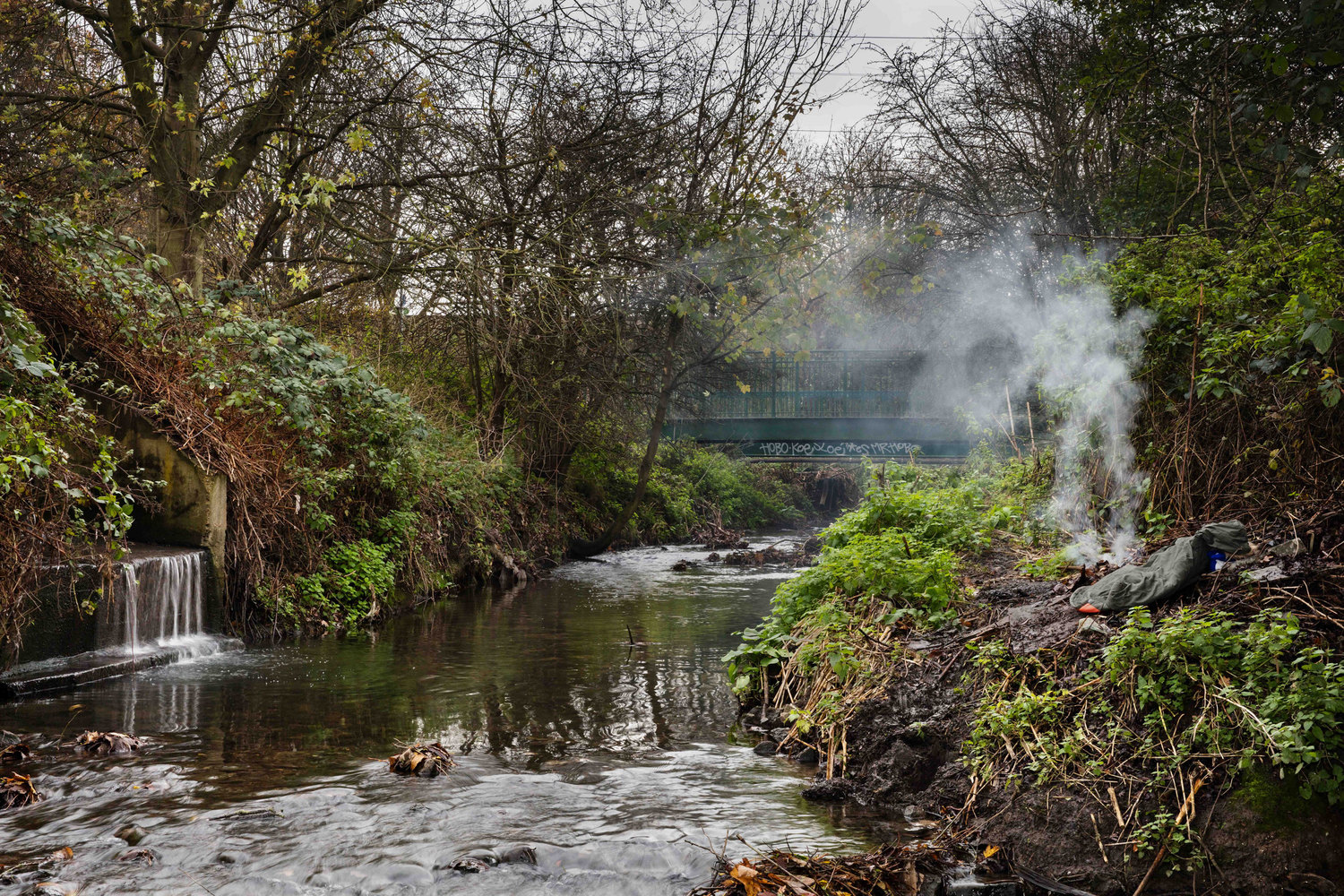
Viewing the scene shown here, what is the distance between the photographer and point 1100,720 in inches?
177

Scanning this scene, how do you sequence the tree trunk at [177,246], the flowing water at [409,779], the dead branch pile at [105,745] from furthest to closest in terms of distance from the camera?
the tree trunk at [177,246] < the dead branch pile at [105,745] < the flowing water at [409,779]

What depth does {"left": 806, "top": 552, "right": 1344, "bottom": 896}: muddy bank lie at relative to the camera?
374cm

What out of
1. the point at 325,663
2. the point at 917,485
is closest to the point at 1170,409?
the point at 917,485

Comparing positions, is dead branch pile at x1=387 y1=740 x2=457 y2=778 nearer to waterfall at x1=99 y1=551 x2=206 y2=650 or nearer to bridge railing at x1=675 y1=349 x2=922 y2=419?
waterfall at x1=99 y1=551 x2=206 y2=650

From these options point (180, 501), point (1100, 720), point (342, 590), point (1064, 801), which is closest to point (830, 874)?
point (1064, 801)

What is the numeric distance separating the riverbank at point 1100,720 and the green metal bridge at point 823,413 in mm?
13143

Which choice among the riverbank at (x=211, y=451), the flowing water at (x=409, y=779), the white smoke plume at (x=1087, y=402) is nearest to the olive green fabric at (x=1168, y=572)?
the white smoke plume at (x=1087, y=402)

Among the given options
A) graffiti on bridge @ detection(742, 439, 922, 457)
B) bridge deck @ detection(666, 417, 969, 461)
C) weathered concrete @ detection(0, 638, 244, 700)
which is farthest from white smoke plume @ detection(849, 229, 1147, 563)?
weathered concrete @ detection(0, 638, 244, 700)

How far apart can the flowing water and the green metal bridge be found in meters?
11.7

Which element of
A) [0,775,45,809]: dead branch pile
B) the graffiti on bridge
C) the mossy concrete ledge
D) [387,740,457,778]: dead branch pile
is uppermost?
the graffiti on bridge

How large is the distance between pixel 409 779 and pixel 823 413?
20070 millimetres

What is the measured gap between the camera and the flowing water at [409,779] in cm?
430

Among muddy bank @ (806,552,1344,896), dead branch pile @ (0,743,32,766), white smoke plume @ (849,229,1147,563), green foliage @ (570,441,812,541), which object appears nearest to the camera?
muddy bank @ (806,552,1344,896)

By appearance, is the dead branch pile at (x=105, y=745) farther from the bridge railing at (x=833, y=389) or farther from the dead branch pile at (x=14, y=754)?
the bridge railing at (x=833, y=389)
